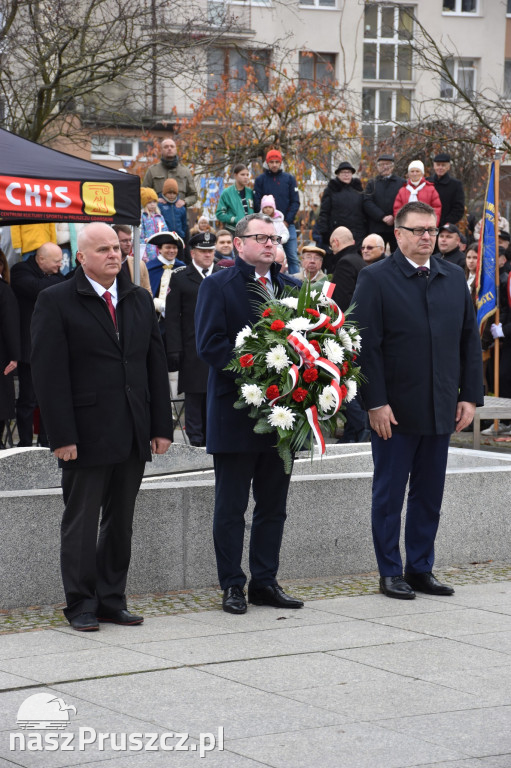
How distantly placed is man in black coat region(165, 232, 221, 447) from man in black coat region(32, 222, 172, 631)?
17.1 ft

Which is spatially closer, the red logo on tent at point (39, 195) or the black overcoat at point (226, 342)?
the black overcoat at point (226, 342)

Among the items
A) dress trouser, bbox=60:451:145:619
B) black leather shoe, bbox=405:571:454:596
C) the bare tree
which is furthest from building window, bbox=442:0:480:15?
dress trouser, bbox=60:451:145:619

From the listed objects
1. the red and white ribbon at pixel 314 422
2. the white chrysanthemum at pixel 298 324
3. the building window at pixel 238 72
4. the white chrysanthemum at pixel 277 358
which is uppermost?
the building window at pixel 238 72

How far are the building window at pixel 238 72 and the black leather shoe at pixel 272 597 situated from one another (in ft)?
60.5

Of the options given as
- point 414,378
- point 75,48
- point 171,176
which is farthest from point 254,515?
point 75,48

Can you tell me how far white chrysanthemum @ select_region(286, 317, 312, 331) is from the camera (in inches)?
269

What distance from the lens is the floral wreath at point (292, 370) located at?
6.79m

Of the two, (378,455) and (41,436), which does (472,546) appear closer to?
(378,455)

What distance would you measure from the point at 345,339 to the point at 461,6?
46.4 m

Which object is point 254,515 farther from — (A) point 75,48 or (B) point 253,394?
(A) point 75,48

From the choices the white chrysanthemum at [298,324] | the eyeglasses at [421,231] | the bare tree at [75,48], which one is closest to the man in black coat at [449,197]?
the bare tree at [75,48]

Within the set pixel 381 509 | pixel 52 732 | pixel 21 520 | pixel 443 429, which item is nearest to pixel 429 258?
pixel 443 429

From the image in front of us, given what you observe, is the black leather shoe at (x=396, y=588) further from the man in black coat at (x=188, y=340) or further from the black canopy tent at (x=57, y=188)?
the man in black coat at (x=188, y=340)

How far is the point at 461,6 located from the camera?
50312mm
